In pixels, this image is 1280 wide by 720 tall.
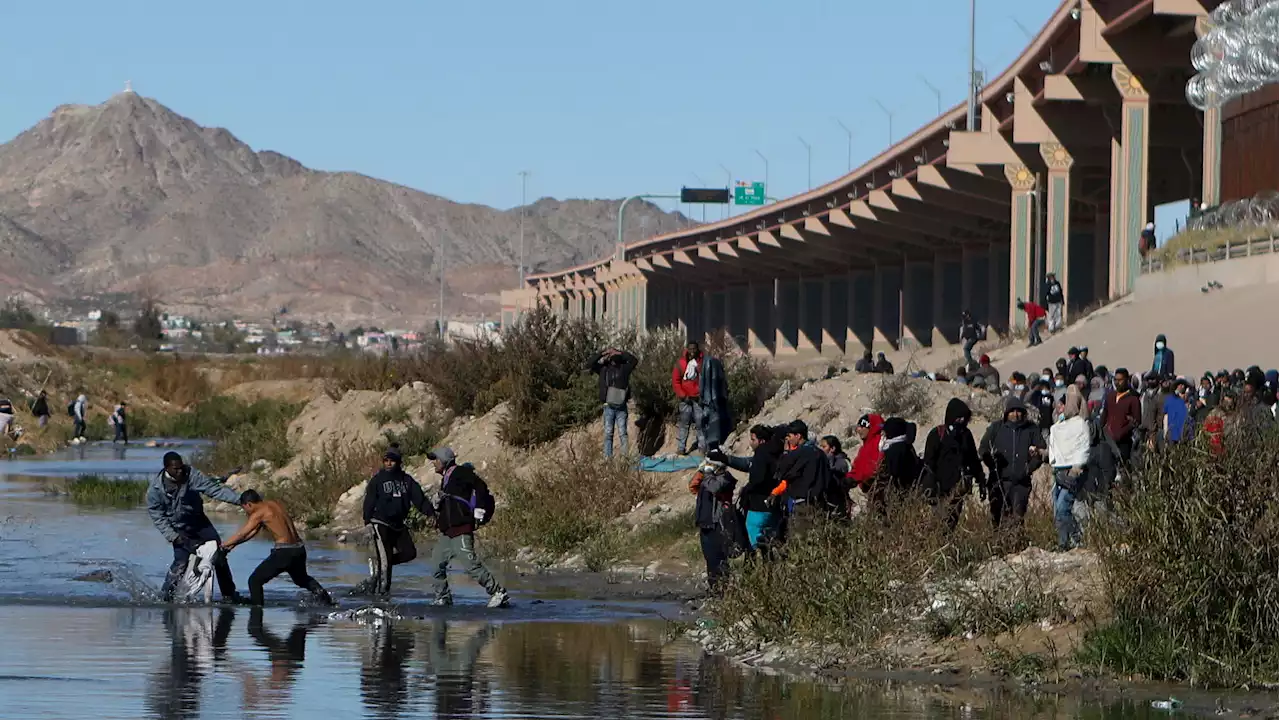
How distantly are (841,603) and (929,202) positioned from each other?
52.3m

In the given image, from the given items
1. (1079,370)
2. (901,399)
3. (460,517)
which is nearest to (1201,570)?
(460,517)

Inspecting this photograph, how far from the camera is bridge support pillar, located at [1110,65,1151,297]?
50188mm

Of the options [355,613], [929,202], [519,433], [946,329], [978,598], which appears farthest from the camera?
[946,329]

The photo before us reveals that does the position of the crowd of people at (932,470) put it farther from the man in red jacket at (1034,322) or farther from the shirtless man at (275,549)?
the man in red jacket at (1034,322)

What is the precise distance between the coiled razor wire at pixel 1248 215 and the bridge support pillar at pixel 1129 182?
457 cm

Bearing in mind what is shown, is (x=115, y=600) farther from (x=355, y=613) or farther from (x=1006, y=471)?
(x=1006, y=471)

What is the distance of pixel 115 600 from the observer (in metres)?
21.0

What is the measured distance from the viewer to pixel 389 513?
20750mm

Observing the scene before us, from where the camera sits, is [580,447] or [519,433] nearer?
[580,447]

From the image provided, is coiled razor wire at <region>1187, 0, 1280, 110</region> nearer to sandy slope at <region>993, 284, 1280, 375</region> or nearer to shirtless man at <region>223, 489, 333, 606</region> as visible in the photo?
sandy slope at <region>993, 284, 1280, 375</region>

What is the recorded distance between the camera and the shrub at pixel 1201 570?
14297 mm

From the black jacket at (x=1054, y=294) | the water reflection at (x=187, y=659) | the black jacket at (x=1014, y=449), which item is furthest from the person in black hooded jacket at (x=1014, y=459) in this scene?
the black jacket at (x=1054, y=294)

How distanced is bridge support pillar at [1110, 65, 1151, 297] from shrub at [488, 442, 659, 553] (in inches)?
947

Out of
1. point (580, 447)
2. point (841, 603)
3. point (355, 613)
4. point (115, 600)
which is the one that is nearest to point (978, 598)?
point (841, 603)
